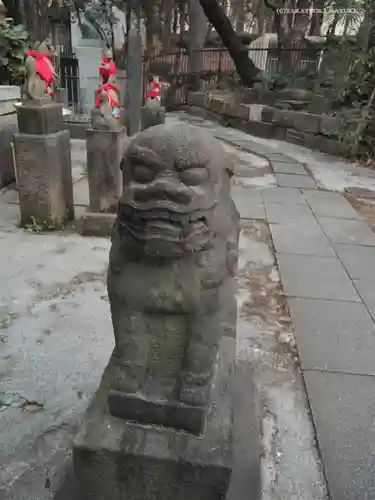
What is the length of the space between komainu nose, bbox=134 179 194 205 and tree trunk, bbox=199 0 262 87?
9.29 m

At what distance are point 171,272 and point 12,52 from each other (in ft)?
18.3

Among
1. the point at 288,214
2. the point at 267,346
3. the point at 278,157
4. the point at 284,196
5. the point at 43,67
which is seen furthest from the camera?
the point at 278,157

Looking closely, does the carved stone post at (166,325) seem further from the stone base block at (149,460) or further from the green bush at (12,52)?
the green bush at (12,52)

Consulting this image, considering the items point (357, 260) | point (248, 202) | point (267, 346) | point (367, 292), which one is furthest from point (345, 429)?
point (248, 202)

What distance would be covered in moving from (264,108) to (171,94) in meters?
3.95

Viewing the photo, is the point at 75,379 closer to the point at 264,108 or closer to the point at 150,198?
the point at 150,198

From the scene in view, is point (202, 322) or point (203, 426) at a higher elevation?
point (202, 322)

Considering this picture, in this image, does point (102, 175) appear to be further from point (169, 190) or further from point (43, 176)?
point (169, 190)

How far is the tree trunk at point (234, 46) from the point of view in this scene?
9718mm

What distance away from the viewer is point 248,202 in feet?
15.7

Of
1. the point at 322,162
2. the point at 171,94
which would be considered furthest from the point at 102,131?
the point at 171,94

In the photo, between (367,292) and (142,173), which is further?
(367,292)

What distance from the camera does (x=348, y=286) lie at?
3148mm

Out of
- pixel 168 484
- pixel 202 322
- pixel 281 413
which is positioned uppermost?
pixel 202 322
